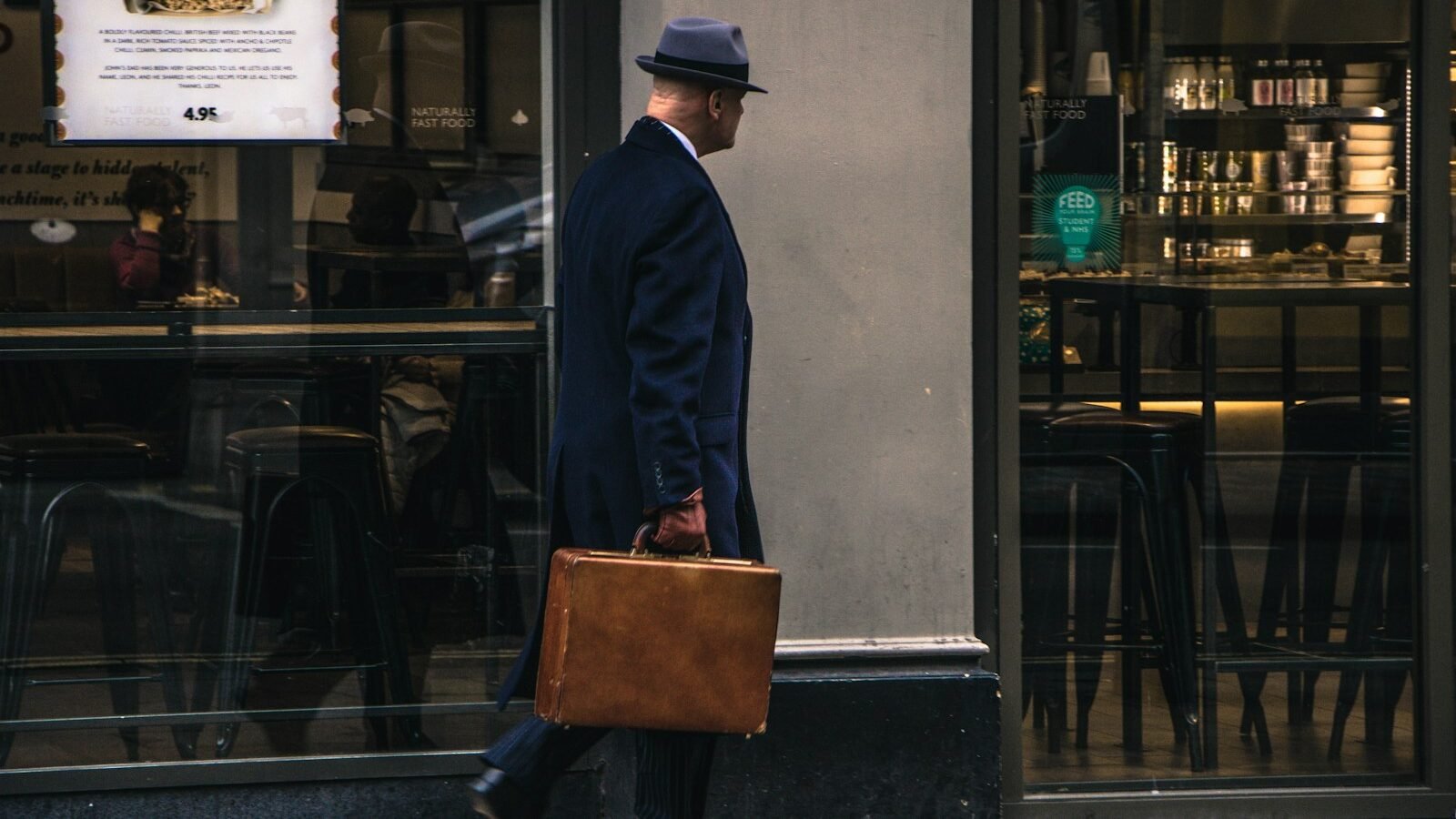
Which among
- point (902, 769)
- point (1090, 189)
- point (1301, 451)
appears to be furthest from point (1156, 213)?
point (902, 769)

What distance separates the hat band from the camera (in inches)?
148

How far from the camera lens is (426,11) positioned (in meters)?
4.78

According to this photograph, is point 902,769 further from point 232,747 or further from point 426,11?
point 426,11

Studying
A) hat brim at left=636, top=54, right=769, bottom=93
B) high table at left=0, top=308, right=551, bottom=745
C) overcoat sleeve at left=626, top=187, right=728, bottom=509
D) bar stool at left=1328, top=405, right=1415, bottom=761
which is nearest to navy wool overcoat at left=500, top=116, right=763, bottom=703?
overcoat sleeve at left=626, top=187, right=728, bottom=509

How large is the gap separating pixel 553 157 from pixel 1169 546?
6.49 feet

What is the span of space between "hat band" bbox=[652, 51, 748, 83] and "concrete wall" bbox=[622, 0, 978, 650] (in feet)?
2.58

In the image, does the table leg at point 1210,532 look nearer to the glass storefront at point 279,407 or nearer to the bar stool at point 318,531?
the glass storefront at point 279,407

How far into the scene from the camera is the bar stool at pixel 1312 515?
5.13 metres

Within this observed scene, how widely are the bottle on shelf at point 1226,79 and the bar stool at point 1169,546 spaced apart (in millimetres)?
871

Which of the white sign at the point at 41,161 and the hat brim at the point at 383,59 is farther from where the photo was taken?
the hat brim at the point at 383,59

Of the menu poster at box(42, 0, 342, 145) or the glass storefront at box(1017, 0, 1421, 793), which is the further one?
the glass storefront at box(1017, 0, 1421, 793)

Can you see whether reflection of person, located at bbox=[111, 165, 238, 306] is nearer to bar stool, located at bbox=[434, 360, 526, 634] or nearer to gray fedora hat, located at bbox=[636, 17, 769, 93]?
bar stool, located at bbox=[434, 360, 526, 634]

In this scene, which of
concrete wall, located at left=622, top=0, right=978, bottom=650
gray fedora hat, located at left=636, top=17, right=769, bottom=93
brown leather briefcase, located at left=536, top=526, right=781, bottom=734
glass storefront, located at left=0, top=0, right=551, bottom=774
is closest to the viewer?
brown leather briefcase, located at left=536, top=526, right=781, bottom=734

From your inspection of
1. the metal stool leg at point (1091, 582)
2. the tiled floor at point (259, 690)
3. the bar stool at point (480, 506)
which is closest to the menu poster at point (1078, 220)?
the metal stool leg at point (1091, 582)
